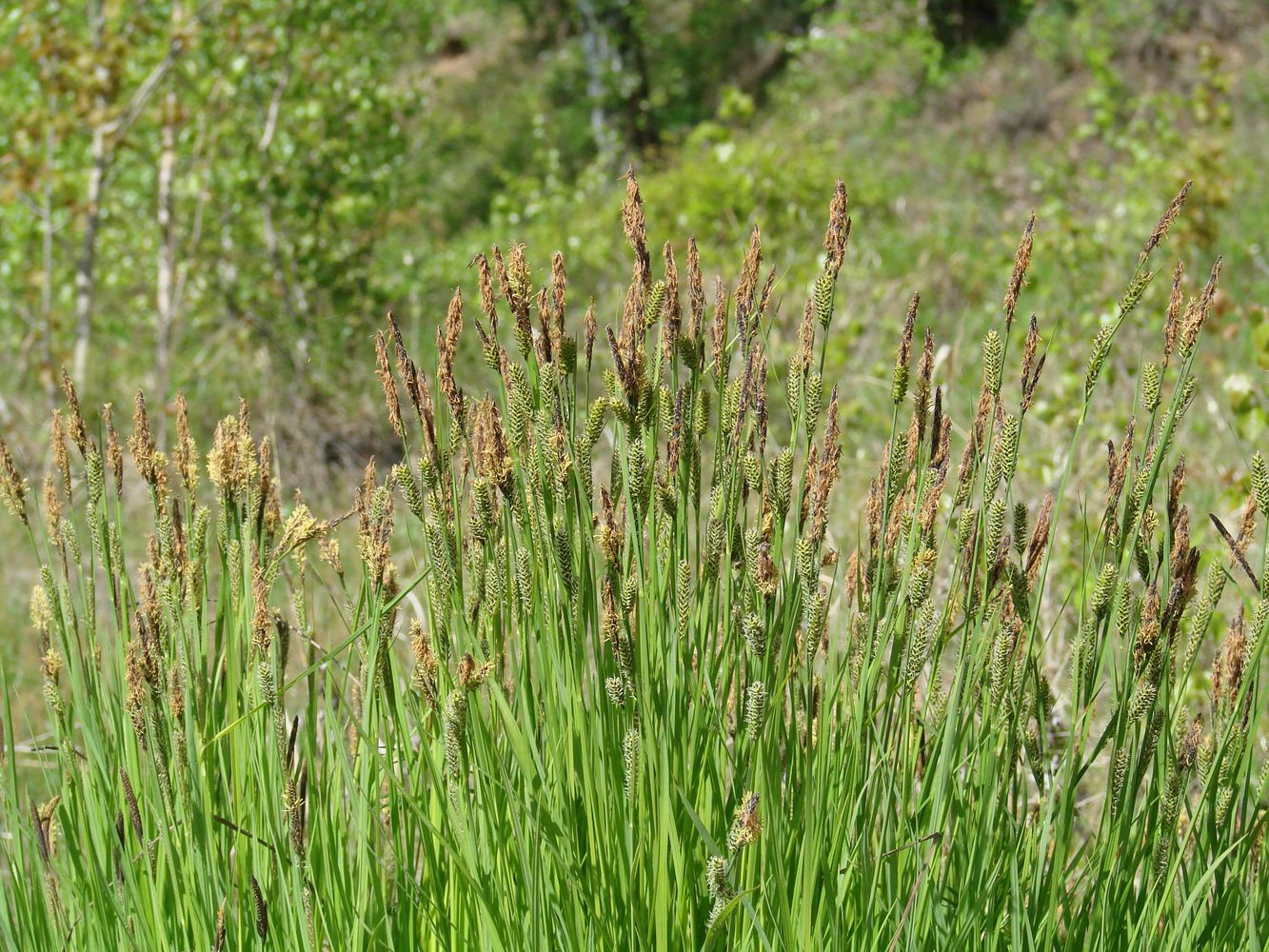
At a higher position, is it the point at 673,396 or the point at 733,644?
the point at 673,396

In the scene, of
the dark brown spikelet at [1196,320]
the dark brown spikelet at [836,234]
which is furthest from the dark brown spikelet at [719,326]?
the dark brown spikelet at [1196,320]

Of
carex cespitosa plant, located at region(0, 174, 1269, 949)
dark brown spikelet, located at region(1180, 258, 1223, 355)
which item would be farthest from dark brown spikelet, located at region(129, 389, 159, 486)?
dark brown spikelet, located at region(1180, 258, 1223, 355)

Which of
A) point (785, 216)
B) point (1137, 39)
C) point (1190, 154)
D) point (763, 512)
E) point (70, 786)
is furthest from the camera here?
point (1137, 39)

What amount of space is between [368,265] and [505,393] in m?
8.24

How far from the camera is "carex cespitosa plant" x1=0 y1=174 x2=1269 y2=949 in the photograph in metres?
1.31

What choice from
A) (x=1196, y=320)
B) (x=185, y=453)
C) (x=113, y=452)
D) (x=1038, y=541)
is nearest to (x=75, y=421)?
(x=113, y=452)

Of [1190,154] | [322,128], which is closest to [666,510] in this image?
[1190,154]

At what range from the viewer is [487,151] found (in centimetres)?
2247

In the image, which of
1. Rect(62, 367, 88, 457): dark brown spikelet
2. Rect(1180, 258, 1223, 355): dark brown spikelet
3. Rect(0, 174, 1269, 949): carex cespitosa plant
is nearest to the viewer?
Rect(1180, 258, 1223, 355): dark brown spikelet

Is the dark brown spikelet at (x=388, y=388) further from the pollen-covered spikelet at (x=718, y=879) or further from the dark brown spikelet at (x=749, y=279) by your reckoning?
the pollen-covered spikelet at (x=718, y=879)

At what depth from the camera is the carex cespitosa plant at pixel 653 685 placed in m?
1.31

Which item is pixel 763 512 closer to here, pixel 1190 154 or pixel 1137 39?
pixel 1190 154

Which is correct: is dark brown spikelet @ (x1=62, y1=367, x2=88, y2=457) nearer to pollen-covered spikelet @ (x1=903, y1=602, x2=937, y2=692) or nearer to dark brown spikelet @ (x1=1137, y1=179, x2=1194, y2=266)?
pollen-covered spikelet @ (x1=903, y1=602, x2=937, y2=692)

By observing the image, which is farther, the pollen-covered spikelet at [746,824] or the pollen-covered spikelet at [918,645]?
the pollen-covered spikelet at [918,645]
